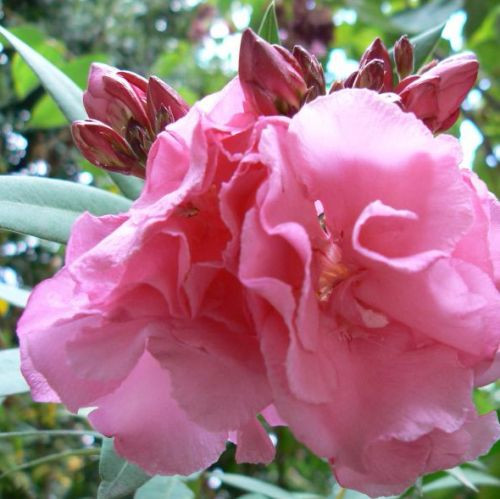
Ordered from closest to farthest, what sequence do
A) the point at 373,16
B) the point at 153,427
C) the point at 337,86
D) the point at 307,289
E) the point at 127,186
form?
the point at 307,289 < the point at 153,427 < the point at 337,86 < the point at 127,186 < the point at 373,16

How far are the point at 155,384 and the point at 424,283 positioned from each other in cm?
21

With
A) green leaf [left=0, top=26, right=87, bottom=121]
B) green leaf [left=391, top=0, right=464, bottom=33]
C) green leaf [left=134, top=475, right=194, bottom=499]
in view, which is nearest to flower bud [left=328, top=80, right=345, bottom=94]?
green leaf [left=0, top=26, right=87, bottom=121]

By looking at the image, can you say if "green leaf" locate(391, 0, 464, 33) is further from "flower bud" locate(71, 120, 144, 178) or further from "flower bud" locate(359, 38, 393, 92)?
"flower bud" locate(71, 120, 144, 178)

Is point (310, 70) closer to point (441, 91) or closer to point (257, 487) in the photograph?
point (441, 91)

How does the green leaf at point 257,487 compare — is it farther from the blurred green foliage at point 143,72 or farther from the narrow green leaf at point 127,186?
the narrow green leaf at point 127,186

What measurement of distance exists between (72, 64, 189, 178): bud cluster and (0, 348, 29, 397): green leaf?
0.89 feet

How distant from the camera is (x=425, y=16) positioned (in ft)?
5.72

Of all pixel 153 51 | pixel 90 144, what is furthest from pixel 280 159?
pixel 153 51

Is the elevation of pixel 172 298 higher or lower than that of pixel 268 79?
lower

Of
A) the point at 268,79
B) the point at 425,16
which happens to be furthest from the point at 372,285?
the point at 425,16

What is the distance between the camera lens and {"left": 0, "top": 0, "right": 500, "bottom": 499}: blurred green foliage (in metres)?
1.47

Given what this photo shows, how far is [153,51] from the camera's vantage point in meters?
3.98

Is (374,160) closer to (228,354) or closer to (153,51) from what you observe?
(228,354)

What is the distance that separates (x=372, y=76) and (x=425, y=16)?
122cm
